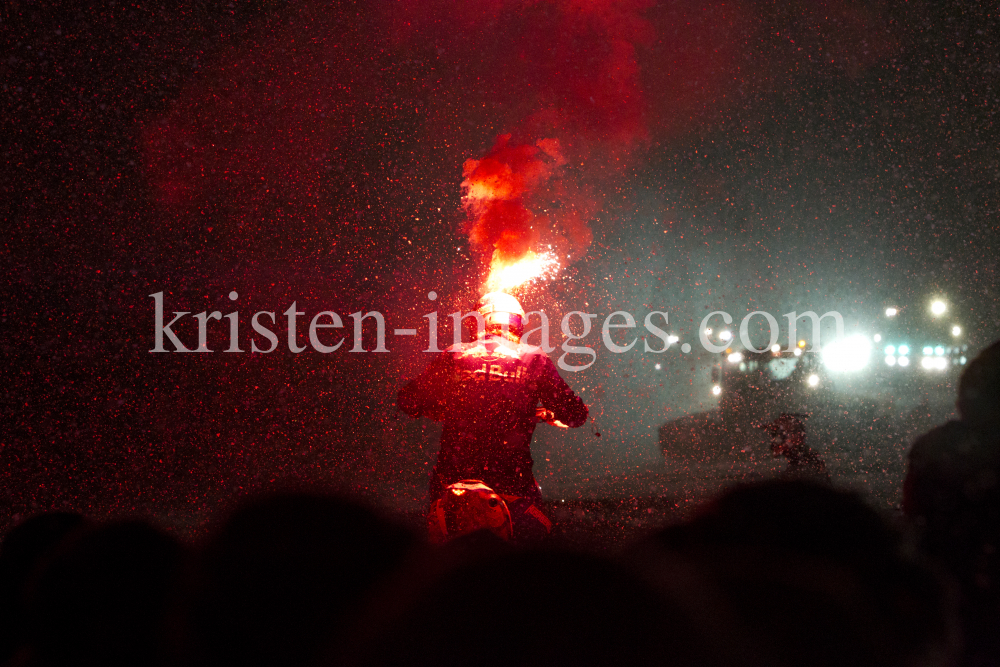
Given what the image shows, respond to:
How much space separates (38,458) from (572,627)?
1039 centimetres

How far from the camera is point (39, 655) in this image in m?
1.04

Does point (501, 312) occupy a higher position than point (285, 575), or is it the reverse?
point (501, 312)

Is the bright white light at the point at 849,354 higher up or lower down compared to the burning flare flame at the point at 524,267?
lower down

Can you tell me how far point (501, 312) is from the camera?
3725 millimetres

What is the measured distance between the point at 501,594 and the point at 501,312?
2.84 m

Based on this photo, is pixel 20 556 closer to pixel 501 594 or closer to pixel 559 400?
pixel 501 594

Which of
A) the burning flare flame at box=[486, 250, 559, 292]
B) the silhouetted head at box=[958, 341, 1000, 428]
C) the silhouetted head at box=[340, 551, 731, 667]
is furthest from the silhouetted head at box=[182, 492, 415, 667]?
the burning flare flame at box=[486, 250, 559, 292]

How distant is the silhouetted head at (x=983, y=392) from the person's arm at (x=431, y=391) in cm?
236

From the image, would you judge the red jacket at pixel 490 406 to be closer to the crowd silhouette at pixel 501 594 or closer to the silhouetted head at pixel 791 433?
the crowd silhouette at pixel 501 594

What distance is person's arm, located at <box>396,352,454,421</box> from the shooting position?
3377mm

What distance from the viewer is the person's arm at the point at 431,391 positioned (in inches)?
133

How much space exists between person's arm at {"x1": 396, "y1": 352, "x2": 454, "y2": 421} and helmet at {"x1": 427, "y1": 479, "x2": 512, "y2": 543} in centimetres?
74

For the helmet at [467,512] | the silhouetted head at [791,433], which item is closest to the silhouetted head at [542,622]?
the helmet at [467,512]

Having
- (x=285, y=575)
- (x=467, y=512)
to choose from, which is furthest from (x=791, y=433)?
(x=285, y=575)
